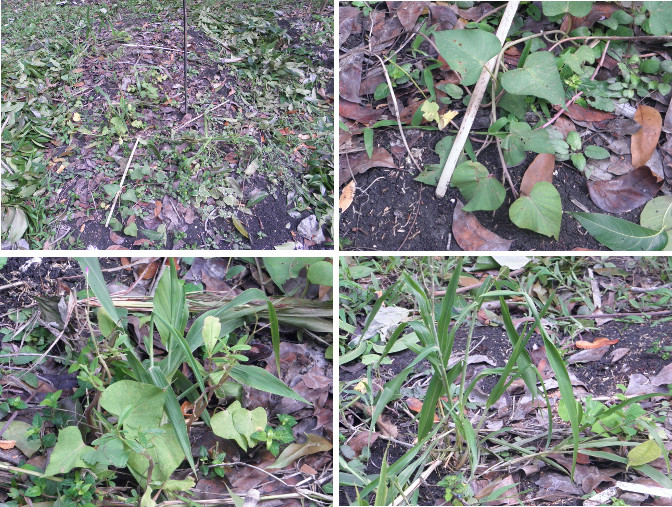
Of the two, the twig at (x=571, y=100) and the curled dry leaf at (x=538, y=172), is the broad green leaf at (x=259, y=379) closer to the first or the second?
the curled dry leaf at (x=538, y=172)

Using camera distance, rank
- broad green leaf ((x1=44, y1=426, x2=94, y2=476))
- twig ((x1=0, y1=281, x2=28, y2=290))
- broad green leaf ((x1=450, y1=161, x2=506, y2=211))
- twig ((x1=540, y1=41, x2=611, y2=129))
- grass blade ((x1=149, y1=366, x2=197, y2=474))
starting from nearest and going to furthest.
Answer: broad green leaf ((x1=44, y1=426, x2=94, y2=476)) < grass blade ((x1=149, y1=366, x2=197, y2=474)) < twig ((x1=0, y1=281, x2=28, y2=290)) < broad green leaf ((x1=450, y1=161, x2=506, y2=211)) < twig ((x1=540, y1=41, x2=611, y2=129))

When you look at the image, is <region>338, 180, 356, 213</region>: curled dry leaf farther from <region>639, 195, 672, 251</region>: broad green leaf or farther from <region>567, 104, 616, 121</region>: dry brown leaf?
<region>639, 195, 672, 251</region>: broad green leaf

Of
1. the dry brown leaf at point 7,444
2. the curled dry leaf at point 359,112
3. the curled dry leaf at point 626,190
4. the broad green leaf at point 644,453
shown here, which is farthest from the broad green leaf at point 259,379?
the curled dry leaf at point 626,190

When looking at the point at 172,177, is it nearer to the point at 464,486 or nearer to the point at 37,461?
the point at 37,461

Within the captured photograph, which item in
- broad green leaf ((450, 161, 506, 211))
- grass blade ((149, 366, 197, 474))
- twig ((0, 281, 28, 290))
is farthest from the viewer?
broad green leaf ((450, 161, 506, 211))

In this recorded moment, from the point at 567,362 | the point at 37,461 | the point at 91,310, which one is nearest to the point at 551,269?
the point at 567,362

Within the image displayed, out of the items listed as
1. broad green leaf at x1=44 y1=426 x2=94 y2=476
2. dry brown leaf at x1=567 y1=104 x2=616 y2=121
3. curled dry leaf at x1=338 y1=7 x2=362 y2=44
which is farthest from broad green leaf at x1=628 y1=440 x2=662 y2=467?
curled dry leaf at x1=338 y1=7 x2=362 y2=44
